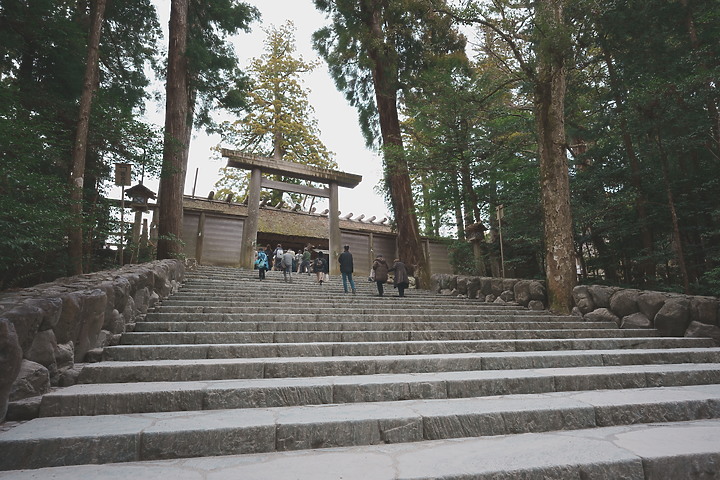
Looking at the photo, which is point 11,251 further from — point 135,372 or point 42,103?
point 42,103

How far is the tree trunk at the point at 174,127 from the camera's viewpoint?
32.2 feet

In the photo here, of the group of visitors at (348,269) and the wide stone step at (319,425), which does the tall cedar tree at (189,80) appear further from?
the wide stone step at (319,425)

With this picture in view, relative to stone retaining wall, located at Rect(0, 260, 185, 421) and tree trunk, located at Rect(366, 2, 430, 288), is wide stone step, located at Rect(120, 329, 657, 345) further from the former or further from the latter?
tree trunk, located at Rect(366, 2, 430, 288)

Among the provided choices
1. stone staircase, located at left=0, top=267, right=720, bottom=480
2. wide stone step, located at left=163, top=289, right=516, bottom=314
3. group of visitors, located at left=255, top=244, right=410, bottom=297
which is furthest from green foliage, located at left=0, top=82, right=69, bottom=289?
group of visitors, located at left=255, top=244, right=410, bottom=297

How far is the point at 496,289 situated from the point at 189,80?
1028 cm

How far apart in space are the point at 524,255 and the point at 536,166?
347 centimetres

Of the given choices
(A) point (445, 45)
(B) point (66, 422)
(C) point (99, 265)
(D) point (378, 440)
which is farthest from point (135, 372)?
(A) point (445, 45)

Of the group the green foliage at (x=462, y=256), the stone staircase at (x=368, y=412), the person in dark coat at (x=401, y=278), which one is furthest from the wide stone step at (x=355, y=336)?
the green foliage at (x=462, y=256)

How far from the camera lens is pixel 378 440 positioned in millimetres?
2637

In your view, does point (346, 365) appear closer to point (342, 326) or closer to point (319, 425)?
point (319, 425)

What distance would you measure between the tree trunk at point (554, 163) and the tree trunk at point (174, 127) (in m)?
8.42

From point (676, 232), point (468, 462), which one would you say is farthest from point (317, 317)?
point (676, 232)

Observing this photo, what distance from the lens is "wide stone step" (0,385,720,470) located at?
7.41 ft

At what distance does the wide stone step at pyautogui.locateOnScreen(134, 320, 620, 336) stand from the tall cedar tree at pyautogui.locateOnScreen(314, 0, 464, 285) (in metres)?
6.00
